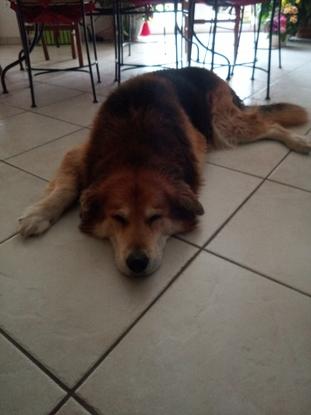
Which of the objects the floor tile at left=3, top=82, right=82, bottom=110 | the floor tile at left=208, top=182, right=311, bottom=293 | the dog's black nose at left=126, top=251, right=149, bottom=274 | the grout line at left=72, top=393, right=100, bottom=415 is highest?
the floor tile at left=3, top=82, right=82, bottom=110

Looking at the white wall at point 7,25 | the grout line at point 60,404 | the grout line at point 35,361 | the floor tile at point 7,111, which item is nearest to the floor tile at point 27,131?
the floor tile at point 7,111

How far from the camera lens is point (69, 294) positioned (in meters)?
1.09

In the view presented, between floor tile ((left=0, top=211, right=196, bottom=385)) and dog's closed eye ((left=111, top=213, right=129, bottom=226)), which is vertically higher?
dog's closed eye ((left=111, top=213, right=129, bottom=226))

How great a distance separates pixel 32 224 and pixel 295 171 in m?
1.34

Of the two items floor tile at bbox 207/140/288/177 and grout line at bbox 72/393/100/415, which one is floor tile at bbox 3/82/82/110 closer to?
floor tile at bbox 207/140/288/177

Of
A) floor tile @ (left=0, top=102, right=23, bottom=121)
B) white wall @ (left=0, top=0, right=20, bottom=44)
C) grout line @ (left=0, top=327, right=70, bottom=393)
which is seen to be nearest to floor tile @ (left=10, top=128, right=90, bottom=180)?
floor tile @ (left=0, top=102, right=23, bottom=121)

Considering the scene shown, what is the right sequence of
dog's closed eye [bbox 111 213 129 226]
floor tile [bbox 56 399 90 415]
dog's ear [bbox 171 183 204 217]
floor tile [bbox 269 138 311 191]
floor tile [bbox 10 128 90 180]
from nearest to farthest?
floor tile [bbox 56 399 90 415] → dog's closed eye [bbox 111 213 129 226] → dog's ear [bbox 171 183 204 217] → floor tile [bbox 269 138 311 191] → floor tile [bbox 10 128 90 180]

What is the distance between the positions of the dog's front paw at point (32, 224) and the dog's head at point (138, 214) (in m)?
0.16

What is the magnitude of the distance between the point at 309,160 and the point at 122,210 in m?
1.24

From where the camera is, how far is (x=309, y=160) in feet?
6.20

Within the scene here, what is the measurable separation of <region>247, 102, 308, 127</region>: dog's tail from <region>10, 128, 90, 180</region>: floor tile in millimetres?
1208

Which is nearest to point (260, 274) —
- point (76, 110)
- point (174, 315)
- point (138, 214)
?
point (174, 315)

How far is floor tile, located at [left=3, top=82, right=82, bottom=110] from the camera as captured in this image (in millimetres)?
2816

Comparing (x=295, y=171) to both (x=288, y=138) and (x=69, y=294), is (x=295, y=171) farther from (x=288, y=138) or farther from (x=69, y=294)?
(x=69, y=294)
